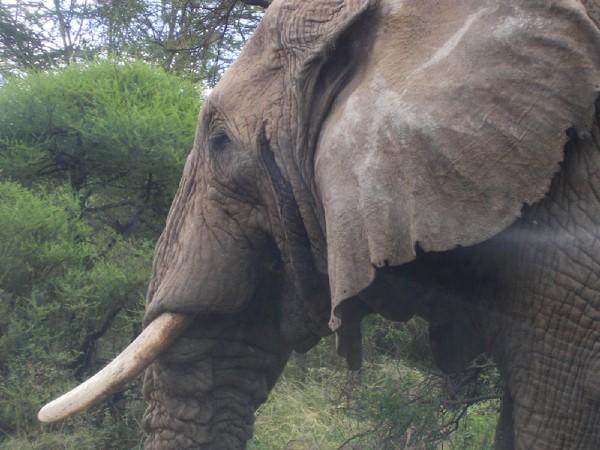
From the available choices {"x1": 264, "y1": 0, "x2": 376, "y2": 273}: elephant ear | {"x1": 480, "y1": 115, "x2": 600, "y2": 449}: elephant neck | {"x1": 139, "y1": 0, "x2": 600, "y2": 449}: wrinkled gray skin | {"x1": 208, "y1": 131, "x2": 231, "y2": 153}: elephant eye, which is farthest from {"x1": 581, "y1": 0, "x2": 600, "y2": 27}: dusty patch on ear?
{"x1": 208, "y1": 131, "x2": 231, "y2": 153}: elephant eye

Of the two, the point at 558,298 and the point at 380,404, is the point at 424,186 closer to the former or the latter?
the point at 558,298

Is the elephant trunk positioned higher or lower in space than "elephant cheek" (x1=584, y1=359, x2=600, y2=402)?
lower

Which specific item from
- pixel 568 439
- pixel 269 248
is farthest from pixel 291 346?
pixel 568 439

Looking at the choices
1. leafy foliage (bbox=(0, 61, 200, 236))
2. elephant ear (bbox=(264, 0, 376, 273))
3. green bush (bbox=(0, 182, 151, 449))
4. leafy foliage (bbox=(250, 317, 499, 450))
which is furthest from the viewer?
leafy foliage (bbox=(0, 61, 200, 236))

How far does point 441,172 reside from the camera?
2.35m

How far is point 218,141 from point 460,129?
851 millimetres

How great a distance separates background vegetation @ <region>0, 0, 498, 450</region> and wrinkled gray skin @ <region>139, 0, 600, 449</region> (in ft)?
5.35

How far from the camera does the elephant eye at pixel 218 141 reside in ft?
9.77

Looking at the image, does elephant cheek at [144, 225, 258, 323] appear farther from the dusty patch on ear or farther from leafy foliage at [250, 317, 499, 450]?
leafy foliage at [250, 317, 499, 450]

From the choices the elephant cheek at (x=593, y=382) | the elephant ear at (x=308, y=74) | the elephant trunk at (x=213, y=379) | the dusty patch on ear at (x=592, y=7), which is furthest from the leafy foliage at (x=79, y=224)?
the dusty patch on ear at (x=592, y=7)

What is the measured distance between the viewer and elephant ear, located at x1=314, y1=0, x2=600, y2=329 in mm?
2285

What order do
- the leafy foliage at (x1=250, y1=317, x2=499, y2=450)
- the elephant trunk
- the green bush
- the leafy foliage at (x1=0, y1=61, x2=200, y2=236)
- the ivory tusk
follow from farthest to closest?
the leafy foliage at (x1=0, y1=61, x2=200, y2=236) < the green bush < the leafy foliage at (x1=250, y1=317, x2=499, y2=450) < the elephant trunk < the ivory tusk

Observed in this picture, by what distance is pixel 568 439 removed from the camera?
7.95 ft

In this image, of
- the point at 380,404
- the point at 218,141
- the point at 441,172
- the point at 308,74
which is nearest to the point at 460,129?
the point at 441,172
